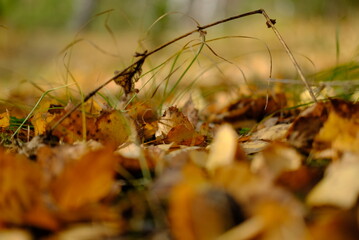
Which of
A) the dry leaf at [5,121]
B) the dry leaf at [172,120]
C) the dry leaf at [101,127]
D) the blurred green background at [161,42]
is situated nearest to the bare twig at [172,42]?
the dry leaf at [101,127]

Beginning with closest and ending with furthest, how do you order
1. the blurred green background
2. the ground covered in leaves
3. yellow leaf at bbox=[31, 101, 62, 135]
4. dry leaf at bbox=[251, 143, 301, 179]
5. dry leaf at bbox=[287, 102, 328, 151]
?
1. the ground covered in leaves
2. dry leaf at bbox=[251, 143, 301, 179]
3. dry leaf at bbox=[287, 102, 328, 151]
4. yellow leaf at bbox=[31, 101, 62, 135]
5. the blurred green background

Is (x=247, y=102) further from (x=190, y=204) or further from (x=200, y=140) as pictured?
(x=190, y=204)

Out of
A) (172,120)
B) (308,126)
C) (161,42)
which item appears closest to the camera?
(308,126)

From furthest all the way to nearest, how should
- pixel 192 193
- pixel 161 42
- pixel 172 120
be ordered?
pixel 161 42 < pixel 172 120 < pixel 192 193

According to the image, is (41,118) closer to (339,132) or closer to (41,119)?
(41,119)

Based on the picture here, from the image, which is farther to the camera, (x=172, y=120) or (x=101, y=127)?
(x=172, y=120)

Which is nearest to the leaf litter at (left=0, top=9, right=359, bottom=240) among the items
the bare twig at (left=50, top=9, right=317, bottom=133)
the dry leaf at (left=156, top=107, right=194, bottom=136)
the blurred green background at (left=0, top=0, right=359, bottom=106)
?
the bare twig at (left=50, top=9, right=317, bottom=133)

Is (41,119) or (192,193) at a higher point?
(41,119)

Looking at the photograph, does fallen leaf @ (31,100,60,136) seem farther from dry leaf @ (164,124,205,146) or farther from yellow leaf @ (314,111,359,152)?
yellow leaf @ (314,111,359,152)

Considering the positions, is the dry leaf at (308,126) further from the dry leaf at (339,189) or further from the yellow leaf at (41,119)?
the yellow leaf at (41,119)

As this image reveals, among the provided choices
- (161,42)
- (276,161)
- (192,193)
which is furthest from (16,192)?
(161,42)
